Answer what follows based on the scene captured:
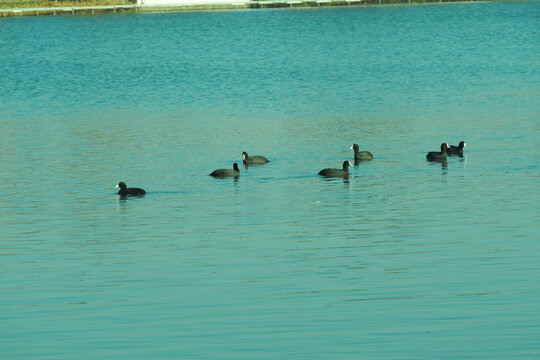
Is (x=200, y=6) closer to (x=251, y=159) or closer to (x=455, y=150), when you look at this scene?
(x=455, y=150)

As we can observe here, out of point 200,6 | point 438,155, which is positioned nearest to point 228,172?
point 438,155

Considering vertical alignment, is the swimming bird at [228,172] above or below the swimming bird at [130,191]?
above

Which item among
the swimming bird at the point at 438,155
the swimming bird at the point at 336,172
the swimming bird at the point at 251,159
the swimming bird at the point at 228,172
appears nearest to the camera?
the swimming bird at the point at 336,172

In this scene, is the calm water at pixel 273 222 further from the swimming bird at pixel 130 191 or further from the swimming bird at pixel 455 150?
the swimming bird at pixel 455 150

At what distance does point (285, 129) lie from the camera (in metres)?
44.3

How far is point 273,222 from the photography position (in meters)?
24.9

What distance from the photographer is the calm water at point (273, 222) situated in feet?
52.9

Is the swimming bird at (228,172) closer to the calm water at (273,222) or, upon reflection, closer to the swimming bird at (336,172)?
the calm water at (273,222)

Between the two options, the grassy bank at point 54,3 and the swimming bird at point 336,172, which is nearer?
the swimming bird at point 336,172

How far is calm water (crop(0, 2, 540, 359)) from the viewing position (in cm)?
1612

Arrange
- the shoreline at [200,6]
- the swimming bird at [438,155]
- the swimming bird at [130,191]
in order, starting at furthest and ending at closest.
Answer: the shoreline at [200,6], the swimming bird at [438,155], the swimming bird at [130,191]

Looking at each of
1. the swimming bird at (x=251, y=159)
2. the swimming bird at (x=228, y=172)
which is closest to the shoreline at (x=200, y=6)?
the swimming bird at (x=251, y=159)

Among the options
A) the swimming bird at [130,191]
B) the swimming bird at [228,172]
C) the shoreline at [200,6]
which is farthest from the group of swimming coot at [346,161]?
the shoreline at [200,6]

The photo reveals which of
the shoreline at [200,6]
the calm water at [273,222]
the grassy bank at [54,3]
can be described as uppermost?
the grassy bank at [54,3]
